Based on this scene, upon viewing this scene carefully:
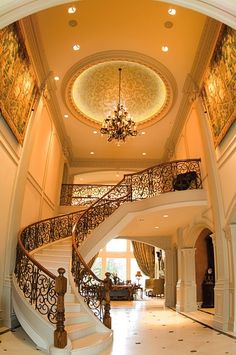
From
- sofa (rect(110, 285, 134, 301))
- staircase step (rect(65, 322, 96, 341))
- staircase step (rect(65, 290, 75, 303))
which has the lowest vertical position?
sofa (rect(110, 285, 134, 301))

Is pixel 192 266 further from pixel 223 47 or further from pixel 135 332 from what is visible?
pixel 223 47

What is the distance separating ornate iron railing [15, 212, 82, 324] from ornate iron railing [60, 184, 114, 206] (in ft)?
7.81

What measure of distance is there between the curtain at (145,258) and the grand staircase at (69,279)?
845 cm

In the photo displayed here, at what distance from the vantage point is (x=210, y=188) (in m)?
7.12

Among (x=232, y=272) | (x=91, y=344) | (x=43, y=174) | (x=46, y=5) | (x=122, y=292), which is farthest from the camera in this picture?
(x=122, y=292)

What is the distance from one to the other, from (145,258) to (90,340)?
1360 centimetres

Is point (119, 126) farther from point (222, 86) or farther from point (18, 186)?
point (18, 186)

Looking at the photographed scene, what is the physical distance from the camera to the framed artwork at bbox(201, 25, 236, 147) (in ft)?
19.0

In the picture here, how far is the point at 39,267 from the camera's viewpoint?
213 inches

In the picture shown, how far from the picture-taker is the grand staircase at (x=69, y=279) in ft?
15.4

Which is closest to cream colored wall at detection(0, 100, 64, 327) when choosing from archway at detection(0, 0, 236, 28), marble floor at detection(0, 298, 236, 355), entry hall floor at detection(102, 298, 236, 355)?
marble floor at detection(0, 298, 236, 355)

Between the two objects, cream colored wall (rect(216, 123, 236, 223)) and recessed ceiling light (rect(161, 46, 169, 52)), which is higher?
recessed ceiling light (rect(161, 46, 169, 52))

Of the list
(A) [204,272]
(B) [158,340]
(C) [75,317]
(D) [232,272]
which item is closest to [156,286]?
(A) [204,272]

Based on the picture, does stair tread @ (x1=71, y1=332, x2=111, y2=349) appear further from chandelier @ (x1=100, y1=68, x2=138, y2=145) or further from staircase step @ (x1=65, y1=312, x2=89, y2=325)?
chandelier @ (x1=100, y1=68, x2=138, y2=145)
